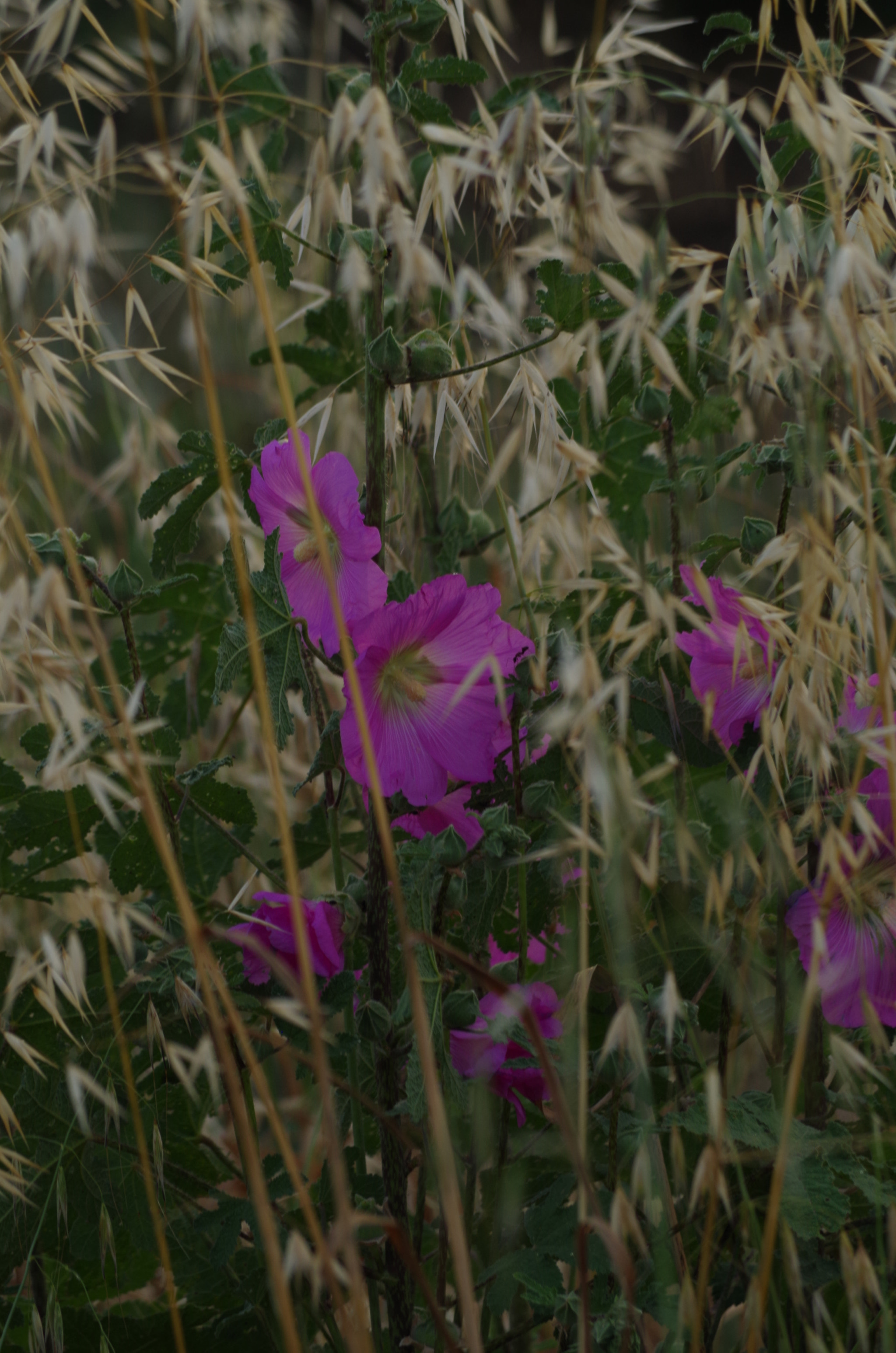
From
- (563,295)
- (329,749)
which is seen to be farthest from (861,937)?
(563,295)

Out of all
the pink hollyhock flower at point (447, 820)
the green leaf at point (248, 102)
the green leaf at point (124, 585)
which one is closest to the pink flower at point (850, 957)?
the pink hollyhock flower at point (447, 820)

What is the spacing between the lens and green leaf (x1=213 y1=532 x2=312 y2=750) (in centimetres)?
73

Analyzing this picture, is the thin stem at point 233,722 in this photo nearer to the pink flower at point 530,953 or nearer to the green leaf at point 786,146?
the pink flower at point 530,953

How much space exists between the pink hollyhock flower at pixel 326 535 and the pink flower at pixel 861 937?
332 millimetres

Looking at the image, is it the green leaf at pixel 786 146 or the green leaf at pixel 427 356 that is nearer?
the green leaf at pixel 427 356

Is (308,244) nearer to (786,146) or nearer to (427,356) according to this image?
(427,356)

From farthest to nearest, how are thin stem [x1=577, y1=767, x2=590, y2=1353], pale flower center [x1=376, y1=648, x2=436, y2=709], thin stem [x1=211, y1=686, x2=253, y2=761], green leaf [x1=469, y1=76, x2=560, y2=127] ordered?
thin stem [x1=211, y1=686, x2=253, y2=761]
pale flower center [x1=376, y1=648, x2=436, y2=709]
green leaf [x1=469, y1=76, x2=560, y2=127]
thin stem [x1=577, y1=767, x2=590, y2=1353]

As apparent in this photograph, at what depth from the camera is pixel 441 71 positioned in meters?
0.85

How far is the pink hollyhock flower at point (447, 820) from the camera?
2.75ft

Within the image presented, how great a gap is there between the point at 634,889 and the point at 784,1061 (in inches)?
6.5

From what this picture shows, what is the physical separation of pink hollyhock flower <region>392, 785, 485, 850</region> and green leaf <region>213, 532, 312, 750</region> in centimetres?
14

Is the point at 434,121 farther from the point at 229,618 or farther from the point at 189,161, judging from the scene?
the point at 229,618

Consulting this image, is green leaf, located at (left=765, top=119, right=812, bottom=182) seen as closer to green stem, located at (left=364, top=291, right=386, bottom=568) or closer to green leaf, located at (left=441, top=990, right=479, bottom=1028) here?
green stem, located at (left=364, top=291, right=386, bottom=568)

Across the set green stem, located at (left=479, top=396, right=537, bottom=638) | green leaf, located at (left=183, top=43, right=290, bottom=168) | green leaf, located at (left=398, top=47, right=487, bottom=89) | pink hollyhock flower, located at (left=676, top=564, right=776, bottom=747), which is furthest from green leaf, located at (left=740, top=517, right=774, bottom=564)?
green leaf, located at (left=183, top=43, right=290, bottom=168)
